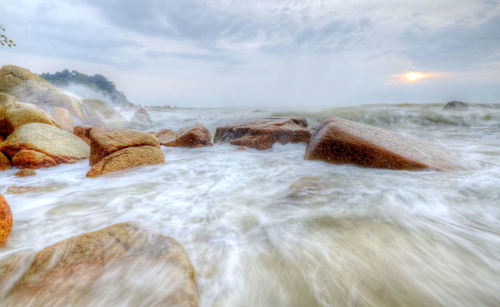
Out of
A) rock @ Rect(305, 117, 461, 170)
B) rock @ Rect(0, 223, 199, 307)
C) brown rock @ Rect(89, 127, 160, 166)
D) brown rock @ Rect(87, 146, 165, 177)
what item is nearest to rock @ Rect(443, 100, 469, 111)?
rock @ Rect(305, 117, 461, 170)

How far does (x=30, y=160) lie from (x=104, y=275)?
13.5 ft

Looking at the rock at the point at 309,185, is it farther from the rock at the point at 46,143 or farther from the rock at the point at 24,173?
the rock at the point at 46,143

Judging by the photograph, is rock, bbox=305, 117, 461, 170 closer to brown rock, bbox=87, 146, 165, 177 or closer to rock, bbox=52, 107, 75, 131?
brown rock, bbox=87, 146, 165, 177

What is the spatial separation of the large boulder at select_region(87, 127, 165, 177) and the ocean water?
0.90 ft

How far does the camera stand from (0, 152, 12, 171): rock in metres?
3.83

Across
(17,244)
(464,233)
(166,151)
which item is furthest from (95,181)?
(464,233)

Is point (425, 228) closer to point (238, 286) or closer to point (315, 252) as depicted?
point (315, 252)

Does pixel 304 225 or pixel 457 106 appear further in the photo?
pixel 457 106

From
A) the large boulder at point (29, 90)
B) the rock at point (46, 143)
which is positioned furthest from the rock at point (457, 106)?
the large boulder at point (29, 90)

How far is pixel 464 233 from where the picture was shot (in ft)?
6.40

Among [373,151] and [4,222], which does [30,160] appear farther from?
[373,151]

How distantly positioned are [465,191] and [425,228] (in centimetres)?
131

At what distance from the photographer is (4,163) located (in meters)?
3.86

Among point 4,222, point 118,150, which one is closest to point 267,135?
point 118,150
